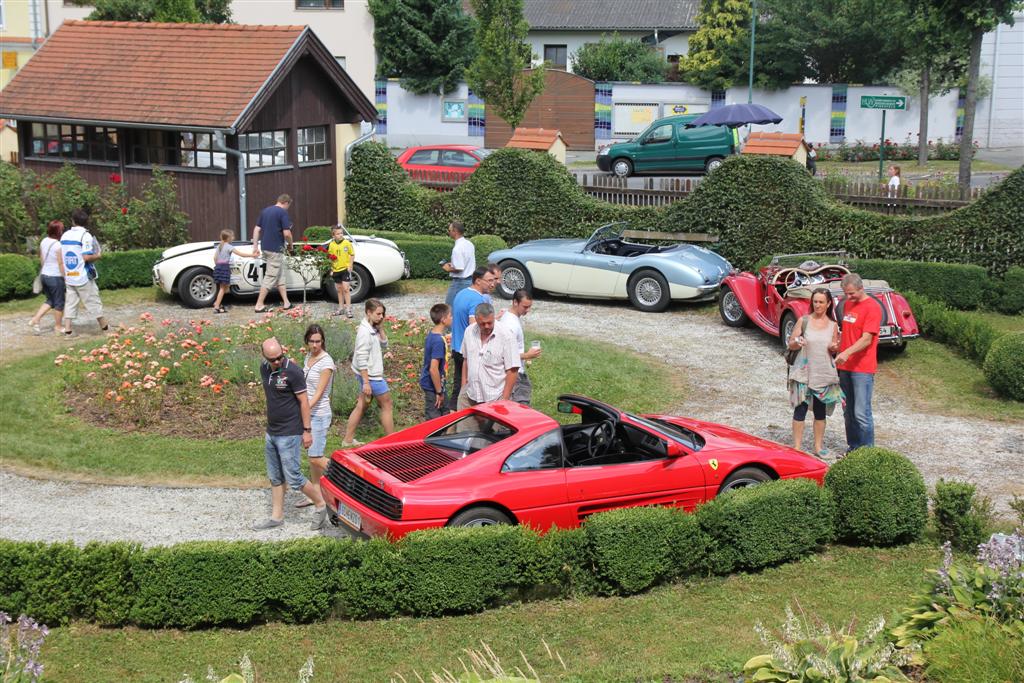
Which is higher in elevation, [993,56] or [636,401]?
[993,56]

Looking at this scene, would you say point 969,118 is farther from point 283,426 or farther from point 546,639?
point 546,639

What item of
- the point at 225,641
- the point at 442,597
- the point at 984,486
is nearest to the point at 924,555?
the point at 984,486

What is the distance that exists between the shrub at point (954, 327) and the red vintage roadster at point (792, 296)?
1.77ft

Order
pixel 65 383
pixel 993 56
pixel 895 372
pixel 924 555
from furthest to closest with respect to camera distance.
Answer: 1. pixel 993 56
2. pixel 895 372
3. pixel 65 383
4. pixel 924 555

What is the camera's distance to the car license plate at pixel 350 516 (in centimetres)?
934

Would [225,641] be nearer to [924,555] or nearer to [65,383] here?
[924,555]

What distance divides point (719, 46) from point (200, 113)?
27008 millimetres

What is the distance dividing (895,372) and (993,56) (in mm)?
30140

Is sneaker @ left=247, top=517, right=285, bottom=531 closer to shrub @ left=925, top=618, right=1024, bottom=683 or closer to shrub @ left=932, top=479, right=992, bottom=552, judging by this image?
shrub @ left=932, top=479, right=992, bottom=552

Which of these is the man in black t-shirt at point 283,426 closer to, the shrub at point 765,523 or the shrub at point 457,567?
the shrub at point 457,567

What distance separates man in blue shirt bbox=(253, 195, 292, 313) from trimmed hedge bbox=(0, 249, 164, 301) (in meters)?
2.83

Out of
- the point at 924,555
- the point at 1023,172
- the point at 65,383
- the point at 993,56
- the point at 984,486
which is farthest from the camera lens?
the point at 993,56

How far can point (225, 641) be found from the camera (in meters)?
8.20

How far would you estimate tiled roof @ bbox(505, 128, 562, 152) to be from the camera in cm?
2336
